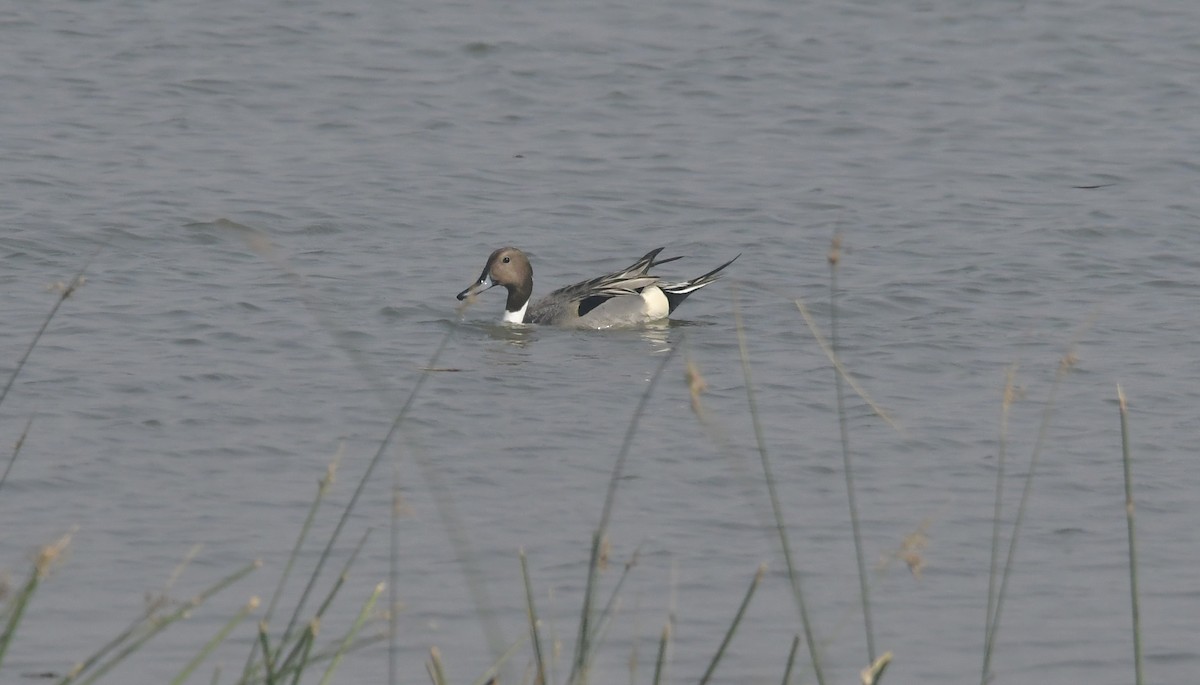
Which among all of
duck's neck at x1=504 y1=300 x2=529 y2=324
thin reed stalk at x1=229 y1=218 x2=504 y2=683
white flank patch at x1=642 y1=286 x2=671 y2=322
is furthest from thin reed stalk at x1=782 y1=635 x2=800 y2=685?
duck's neck at x1=504 y1=300 x2=529 y2=324

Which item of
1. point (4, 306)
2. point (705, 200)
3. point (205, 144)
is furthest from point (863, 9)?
point (4, 306)

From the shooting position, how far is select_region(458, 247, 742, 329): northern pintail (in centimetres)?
1091

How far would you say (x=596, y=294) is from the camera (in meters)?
11.0

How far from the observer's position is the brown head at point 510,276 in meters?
11.1

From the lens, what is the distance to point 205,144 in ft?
46.2

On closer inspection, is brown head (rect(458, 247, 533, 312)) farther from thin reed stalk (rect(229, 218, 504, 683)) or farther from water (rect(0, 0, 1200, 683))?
thin reed stalk (rect(229, 218, 504, 683))

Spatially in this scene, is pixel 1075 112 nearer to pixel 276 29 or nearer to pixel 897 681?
pixel 276 29

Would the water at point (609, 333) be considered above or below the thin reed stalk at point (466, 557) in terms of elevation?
below

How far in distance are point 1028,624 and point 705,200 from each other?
7.77 metres

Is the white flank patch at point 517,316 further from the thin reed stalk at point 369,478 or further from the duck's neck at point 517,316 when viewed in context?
the thin reed stalk at point 369,478

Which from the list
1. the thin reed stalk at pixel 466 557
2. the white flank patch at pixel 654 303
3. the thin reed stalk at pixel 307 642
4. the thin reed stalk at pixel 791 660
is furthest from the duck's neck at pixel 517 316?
the thin reed stalk at pixel 307 642

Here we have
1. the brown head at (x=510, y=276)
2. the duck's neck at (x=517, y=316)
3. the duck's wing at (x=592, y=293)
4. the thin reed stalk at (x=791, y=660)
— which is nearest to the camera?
the thin reed stalk at (x=791, y=660)

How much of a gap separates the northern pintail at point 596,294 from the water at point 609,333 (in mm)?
321

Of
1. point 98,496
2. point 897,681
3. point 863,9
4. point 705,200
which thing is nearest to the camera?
point 897,681
